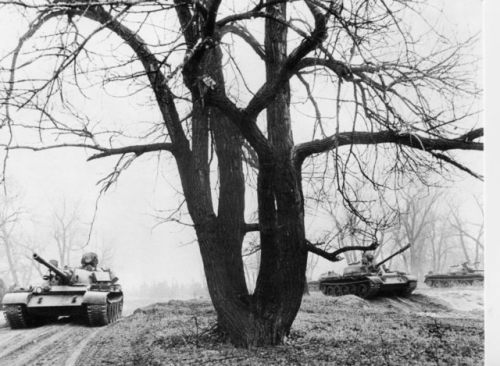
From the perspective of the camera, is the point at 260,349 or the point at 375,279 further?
the point at 375,279

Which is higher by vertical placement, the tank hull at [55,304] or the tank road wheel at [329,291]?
the tank hull at [55,304]

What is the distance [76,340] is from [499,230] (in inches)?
283

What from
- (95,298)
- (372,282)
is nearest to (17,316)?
(95,298)

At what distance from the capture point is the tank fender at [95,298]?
34.6ft

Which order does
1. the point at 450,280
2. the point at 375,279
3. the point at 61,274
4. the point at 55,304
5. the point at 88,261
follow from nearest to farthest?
1. the point at 55,304
2. the point at 61,274
3. the point at 88,261
4. the point at 375,279
5. the point at 450,280

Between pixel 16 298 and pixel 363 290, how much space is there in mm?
10135

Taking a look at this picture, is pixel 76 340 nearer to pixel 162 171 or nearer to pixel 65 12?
pixel 162 171

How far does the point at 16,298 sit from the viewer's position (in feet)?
34.3

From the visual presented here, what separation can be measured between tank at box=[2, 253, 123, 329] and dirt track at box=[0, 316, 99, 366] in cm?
32

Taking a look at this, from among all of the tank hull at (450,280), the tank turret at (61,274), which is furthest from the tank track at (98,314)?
the tank hull at (450,280)

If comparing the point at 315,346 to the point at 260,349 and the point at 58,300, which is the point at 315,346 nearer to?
the point at 260,349

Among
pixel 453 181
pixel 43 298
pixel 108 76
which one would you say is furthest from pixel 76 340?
pixel 453 181

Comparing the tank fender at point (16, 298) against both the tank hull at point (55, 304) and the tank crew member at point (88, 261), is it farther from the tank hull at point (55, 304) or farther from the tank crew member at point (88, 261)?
the tank crew member at point (88, 261)

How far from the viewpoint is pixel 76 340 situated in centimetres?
827
